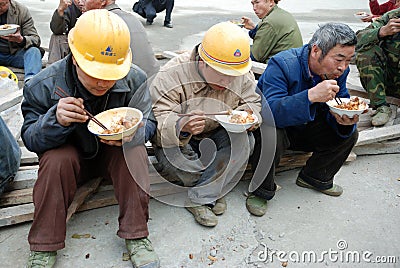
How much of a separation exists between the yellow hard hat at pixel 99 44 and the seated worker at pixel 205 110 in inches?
20.1

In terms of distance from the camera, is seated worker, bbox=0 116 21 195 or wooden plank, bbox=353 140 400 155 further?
wooden plank, bbox=353 140 400 155

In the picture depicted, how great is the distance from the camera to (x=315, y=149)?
9.73 ft

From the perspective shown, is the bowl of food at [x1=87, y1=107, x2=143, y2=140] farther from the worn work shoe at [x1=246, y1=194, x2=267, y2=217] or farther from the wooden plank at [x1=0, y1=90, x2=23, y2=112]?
the wooden plank at [x1=0, y1=90, x2=23, y2=112]

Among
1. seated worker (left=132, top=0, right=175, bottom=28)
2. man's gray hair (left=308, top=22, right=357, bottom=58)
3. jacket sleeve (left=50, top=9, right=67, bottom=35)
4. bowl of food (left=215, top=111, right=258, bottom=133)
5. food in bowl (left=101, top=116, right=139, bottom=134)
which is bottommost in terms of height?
seated worker (left=132, top=0, right=175, bottom=28)

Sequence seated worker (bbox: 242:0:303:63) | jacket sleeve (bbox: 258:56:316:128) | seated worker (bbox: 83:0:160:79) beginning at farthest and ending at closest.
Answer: seated worker (bbox: 242:0:303:63) < seated worker (bbox: 83:0:160:79) < jacket sleeve (bbox: 258:56:316:128)

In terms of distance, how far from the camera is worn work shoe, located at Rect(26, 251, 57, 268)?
2.03 m

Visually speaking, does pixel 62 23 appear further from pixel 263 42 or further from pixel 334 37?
pixel 334 37

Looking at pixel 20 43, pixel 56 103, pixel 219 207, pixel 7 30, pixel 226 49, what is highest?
pixel 226 49

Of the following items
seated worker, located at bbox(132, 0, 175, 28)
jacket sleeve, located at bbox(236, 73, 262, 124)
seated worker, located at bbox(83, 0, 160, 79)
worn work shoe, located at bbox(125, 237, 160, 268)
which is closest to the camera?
worn work shoe, located at bbox(125, 237, 160, 268)

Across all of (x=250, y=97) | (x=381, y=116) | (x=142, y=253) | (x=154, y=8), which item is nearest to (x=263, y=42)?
(x=381, y=116)

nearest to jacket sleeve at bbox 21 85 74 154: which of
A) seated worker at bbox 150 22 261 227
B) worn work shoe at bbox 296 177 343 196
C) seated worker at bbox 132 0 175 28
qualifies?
seated worker at bbox 150 22 261 227

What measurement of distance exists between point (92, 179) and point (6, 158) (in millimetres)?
524

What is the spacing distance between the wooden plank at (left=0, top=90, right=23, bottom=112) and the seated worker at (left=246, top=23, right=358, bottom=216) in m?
1.87

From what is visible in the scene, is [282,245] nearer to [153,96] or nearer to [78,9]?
[153,96]
